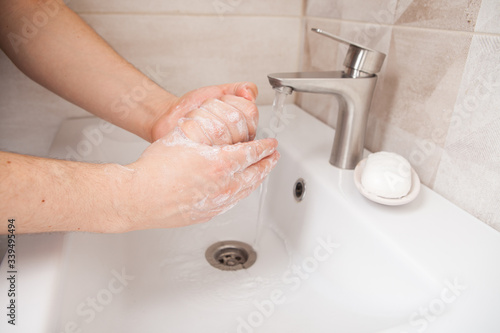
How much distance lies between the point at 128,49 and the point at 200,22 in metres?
0.14

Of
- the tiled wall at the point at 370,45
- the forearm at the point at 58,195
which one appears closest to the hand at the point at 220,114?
the forearm at the point at 58,195

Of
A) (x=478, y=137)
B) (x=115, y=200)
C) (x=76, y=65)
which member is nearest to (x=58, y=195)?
(x=115, y=200)

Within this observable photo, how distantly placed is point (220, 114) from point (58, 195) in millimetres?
201

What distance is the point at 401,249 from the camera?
40 cm

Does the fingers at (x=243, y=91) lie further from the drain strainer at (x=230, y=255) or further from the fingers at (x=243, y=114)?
the drain strainer at (x=230, y=255)

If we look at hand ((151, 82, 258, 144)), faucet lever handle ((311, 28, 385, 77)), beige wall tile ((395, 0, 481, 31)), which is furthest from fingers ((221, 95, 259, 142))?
beige wall tile ((395, 0, 481, 31))

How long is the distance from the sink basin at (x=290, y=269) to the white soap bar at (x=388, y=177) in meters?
0.03

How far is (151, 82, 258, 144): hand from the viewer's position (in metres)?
0.44

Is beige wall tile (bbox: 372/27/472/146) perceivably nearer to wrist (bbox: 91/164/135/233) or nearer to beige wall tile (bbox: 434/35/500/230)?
beige wall tile (bbox: 434/35/500/230)

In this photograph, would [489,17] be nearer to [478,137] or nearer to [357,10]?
[478,137]

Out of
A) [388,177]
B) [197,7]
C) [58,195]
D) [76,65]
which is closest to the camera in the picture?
[58,195]

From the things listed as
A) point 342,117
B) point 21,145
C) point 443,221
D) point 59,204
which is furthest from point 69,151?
point 443,221

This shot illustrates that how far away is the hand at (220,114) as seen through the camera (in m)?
0.44

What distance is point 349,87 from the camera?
500mm
